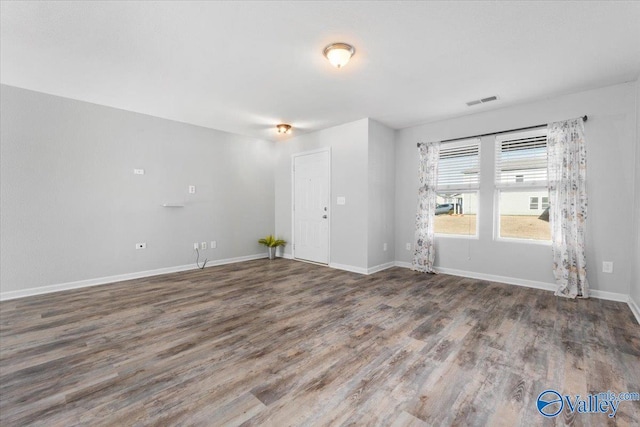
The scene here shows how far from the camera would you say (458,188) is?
473cm

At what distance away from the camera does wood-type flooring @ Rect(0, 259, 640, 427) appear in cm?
158

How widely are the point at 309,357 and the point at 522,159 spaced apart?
4165 millimetres

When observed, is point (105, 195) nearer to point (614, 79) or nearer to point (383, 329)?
point (383, 329)

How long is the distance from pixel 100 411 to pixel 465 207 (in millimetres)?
5013

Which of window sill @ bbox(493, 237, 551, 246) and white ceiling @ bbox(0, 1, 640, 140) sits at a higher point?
white ceiling @ bbox(0, 1, 640, 140)

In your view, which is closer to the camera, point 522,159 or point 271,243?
point 522,159

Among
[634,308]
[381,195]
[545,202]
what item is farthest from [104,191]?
[634,308]

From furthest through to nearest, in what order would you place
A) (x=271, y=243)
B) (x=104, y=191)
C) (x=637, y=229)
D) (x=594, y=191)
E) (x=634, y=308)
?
1. (x=271, y=243)
2. (x=104, y=191)
3. (x=594, y=191)
4. (x=637, y=229)
5. (x=634, y=308)

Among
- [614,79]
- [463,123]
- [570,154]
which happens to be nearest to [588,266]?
[570,154]

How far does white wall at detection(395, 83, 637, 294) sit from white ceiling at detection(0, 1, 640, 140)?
0.89ft

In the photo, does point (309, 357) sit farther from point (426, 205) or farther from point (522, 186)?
point (522, 186)

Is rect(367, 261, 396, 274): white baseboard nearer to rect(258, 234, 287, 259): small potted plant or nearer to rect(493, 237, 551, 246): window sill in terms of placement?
rect(493, 237, 551, 246): window sill

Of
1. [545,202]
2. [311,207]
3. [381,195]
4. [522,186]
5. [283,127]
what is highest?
[283,127]

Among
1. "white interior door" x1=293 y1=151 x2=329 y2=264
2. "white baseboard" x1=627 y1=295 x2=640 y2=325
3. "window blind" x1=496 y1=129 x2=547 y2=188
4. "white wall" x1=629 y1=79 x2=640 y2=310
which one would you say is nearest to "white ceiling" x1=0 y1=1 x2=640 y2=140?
"white wall" x1=629 y1=79 x2=640 y2=310
